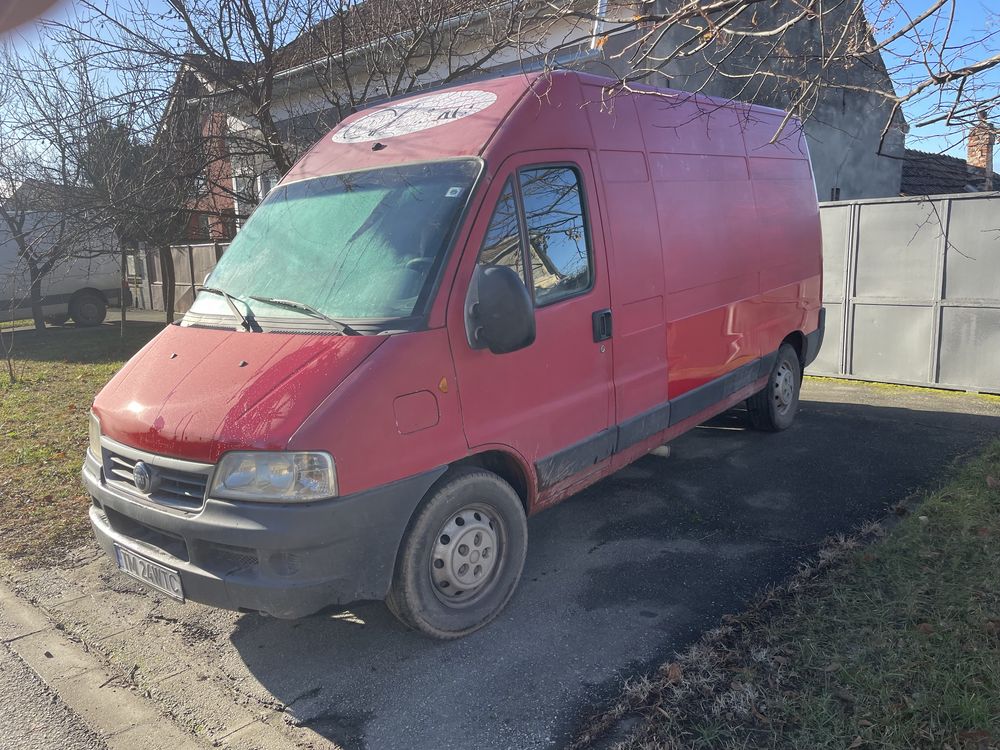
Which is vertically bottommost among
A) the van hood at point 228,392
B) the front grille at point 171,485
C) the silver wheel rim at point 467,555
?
the silver wheel rim at point 467,555

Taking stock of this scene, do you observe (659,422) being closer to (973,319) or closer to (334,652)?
(334,652)

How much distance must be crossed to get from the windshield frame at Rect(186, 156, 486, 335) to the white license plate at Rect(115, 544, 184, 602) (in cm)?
→ 116

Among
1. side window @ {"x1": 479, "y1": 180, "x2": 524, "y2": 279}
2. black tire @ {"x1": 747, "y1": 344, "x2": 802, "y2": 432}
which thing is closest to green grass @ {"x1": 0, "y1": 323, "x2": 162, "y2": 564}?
side window @ {"x1": 479, "y1": 180, "x2": 524, "y2": 279}

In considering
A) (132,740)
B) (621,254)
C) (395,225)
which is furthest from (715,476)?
→ (132,740)

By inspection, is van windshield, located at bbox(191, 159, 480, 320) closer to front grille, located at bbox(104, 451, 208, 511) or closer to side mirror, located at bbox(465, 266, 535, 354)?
side mirror, located at bbox(465, 266, 535, 354)

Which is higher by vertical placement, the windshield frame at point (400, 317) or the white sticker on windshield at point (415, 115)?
the white sticker on windshield at point (415, 115)

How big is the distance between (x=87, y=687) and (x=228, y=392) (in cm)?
155

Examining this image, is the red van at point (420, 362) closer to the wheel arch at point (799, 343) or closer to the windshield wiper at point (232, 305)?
the windshield wiper at point (232, 305)

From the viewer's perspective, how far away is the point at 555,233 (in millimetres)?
4180

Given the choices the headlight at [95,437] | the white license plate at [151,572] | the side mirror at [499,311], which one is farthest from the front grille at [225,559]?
the side mirror at [499,311]

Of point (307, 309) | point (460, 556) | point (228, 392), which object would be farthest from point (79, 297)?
point (460, 556)

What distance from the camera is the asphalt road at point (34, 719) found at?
316 centimetres

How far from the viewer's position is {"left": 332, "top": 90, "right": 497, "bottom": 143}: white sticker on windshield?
4215 millimetres

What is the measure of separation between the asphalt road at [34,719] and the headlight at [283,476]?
121cm
